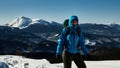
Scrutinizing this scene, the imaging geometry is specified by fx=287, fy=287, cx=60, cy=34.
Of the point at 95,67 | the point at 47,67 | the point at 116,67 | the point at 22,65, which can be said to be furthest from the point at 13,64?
the point at 116,67

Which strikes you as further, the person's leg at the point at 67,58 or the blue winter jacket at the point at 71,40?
the person's leg at the point at 67,58

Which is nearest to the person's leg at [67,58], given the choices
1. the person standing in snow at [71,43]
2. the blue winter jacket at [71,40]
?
the person standing in snow at [71,43]

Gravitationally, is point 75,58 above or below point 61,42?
below

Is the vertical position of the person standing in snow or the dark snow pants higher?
the person standing in snow

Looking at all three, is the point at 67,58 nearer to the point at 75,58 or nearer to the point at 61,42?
the point at 75,58

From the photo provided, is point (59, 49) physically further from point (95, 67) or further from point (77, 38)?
point (95, 67)

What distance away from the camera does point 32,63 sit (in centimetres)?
1152

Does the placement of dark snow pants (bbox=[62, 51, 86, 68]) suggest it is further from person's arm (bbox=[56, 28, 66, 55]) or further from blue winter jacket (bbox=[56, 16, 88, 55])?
person's arm (bbox=[56, 28, 66, 55])

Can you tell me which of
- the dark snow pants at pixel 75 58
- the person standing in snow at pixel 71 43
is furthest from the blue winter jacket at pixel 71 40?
the dark snow pants at pixel 75 58

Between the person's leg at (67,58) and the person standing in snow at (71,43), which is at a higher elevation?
the person standing in snow at (71,43)

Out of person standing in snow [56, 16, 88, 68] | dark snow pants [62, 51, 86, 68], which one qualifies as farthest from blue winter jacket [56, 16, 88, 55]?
dark snow pants [62, 51, 86, 68]

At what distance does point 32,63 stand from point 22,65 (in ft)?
1.33

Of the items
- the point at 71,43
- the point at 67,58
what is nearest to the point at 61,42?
the point at 71,43

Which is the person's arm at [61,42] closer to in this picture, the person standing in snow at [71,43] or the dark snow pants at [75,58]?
the person standing in snow at [71,43]
